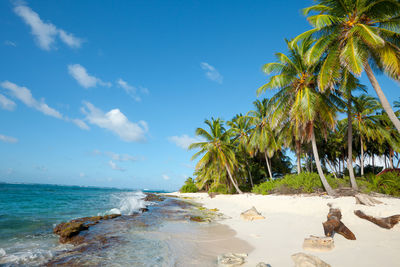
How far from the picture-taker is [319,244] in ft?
14.7

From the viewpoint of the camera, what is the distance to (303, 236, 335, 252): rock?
4.41m

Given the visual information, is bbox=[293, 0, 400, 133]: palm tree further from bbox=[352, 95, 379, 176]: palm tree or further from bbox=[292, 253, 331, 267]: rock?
bbox=[352, 95, 379, 176]: palm tree

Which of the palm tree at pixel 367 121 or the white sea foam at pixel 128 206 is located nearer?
the white sea foam at pixel 128 206

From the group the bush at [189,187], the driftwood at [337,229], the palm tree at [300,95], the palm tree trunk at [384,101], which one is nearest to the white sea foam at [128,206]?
the driftwood at [337,229]

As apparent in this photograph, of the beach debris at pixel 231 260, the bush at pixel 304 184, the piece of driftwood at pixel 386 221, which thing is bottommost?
the beach debris at pixel 231 260

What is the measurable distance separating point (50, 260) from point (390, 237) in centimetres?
867

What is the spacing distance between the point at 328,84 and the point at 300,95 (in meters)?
2.73

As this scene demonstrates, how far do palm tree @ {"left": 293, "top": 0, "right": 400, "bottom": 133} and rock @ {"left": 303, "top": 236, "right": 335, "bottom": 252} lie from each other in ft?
26.5

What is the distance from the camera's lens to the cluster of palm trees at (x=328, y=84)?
958 cm

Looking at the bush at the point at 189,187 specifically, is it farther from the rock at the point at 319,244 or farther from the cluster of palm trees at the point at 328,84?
the rock at the point at 319,244

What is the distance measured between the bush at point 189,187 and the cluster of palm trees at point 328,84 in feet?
60.8

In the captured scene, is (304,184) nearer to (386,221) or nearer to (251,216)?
(251,216)

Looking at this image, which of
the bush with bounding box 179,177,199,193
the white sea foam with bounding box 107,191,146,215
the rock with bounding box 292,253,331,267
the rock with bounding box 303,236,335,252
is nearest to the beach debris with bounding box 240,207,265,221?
the rock with bounding box 303,236,335,252

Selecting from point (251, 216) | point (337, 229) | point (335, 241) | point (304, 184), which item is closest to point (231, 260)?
point (335, 241)
